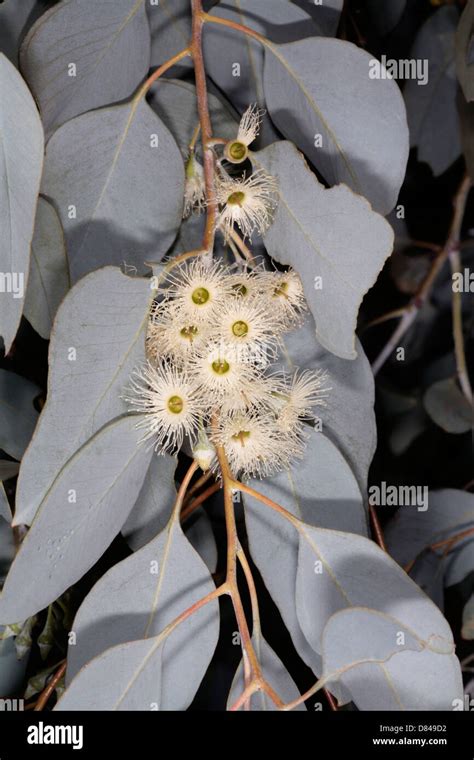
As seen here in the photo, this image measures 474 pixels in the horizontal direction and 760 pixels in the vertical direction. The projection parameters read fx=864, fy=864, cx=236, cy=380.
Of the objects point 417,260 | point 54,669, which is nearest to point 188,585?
point 54,669

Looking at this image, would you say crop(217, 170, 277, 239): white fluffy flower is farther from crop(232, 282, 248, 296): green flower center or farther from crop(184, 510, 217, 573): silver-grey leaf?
crop(184, 510, 217, 573): silver-grey leaf

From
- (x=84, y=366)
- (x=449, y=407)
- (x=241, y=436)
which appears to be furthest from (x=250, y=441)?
(x=449, y=407)

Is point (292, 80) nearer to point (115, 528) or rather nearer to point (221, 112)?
point (221, 112)

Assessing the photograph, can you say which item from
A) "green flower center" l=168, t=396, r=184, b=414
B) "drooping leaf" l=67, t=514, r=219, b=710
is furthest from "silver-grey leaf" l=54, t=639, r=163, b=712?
"green flower center" l=168, t=396, r=184, b=414

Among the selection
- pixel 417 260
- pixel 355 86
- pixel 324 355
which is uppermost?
pixel 417 260

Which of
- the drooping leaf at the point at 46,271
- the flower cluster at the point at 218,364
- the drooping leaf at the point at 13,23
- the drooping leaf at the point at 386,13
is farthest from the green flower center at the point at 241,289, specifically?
the drooping leaf at the point at 386,13

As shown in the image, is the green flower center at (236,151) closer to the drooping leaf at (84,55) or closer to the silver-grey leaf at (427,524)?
the drooping leaf at (84,55)

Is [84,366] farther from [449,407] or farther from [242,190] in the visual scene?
[449,407]

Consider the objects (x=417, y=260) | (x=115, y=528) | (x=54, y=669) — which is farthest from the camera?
(x=417, y=260)
